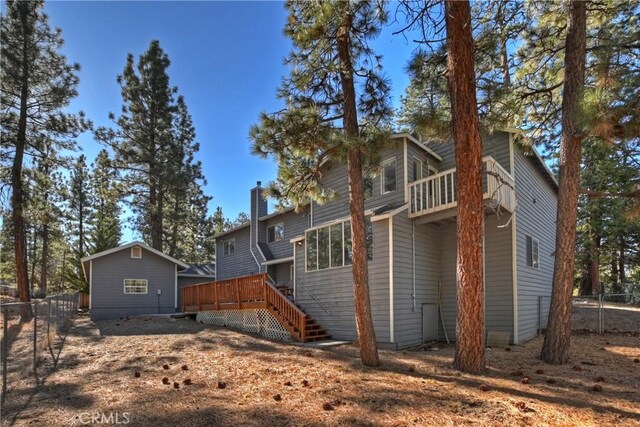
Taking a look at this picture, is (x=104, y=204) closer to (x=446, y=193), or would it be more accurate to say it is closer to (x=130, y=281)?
(x=130, y=281)

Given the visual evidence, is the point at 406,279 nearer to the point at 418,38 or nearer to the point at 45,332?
the point at 418,38

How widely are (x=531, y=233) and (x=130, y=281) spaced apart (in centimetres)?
1835

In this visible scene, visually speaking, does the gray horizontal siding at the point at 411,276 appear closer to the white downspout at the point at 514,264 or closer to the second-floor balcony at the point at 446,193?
the second-floor balcony at the point at 446,193

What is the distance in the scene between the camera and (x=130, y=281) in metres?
20.0

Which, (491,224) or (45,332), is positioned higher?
(491,224)

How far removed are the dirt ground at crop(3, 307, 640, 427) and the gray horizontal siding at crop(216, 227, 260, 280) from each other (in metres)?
11.0

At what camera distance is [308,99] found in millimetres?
7754

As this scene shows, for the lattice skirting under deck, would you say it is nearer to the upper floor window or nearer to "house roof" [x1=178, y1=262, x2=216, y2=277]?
the upper floor window

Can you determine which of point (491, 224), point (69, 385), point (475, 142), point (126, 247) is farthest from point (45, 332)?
point (126, 247)

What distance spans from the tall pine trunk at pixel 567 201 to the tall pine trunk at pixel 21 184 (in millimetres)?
17500

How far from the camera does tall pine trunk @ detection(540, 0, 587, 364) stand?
23.5ft

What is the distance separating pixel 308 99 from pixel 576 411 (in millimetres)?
6427

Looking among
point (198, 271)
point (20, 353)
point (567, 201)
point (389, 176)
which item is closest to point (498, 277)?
point (567, 201)

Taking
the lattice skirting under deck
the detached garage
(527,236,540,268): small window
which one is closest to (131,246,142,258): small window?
the detached garage
